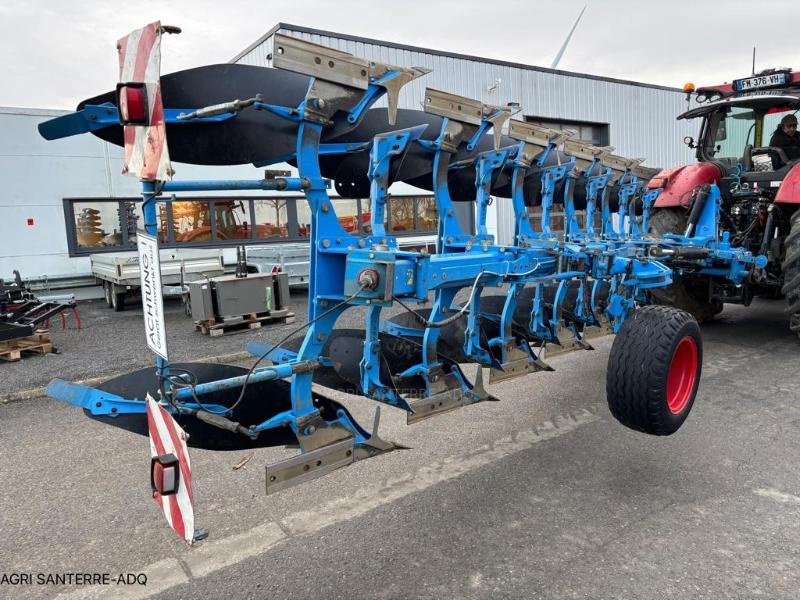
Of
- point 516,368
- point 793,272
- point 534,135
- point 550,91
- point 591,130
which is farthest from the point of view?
point 591,130

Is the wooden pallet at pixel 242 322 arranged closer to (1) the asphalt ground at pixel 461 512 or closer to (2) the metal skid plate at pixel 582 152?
(1) the asphalt ground at pixel 461 512

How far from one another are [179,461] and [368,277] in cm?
101

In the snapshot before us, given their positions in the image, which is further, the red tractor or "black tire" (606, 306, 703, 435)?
the red tractor

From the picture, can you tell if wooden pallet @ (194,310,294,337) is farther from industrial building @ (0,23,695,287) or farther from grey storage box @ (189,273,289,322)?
industrial building @ (0,23,695,287)

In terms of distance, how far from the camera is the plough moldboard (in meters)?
2.40

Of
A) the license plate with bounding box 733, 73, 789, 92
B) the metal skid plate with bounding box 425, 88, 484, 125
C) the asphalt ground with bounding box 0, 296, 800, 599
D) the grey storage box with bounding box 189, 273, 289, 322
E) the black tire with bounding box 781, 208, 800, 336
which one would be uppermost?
the license plate with bounding box 733, 73, 789, 92

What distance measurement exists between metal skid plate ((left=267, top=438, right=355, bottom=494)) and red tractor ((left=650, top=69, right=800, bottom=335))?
4351mm

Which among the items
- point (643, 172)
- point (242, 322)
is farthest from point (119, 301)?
point (643, 172)

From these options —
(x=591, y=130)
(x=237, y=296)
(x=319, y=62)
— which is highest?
(x=591, y=130)

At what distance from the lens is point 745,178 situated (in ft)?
20.1

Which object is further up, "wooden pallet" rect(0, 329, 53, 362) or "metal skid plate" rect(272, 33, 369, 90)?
"metal skid plate" rect(272, 33, 369, 90)

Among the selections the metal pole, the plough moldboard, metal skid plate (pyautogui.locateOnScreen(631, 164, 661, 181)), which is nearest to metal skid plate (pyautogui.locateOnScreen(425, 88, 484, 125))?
the plough moldboard

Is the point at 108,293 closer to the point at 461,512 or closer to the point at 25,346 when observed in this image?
the point at 25,346

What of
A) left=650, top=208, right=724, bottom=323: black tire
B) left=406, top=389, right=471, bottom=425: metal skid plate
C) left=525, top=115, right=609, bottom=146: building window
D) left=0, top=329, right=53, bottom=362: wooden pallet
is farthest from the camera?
left=525, top=115, right=609, bottom=146: building window
